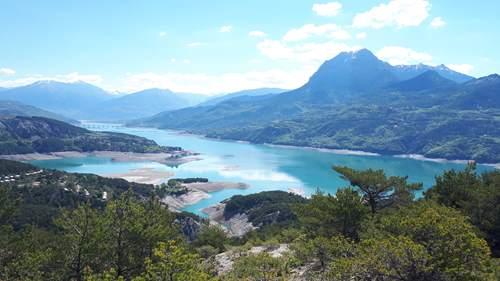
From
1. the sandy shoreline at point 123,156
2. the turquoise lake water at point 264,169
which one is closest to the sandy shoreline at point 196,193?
the turquoise lake water at point 264,169

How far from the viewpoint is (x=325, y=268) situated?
21250mm

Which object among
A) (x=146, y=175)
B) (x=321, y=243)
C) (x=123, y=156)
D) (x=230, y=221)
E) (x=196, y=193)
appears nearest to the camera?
(x=321, y=243)

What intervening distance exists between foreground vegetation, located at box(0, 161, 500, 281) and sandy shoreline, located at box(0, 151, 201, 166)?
13784cm

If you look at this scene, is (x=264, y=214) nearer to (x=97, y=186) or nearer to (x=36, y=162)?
(x=97, y=186)

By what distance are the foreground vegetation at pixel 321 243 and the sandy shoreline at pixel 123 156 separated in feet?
452

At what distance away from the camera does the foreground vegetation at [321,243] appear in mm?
15461

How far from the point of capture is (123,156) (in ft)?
612

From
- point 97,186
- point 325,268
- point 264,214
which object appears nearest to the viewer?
point 325,268

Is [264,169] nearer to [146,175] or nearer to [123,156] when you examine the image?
[146,175]

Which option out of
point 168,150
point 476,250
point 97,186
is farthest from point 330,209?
point 168,150

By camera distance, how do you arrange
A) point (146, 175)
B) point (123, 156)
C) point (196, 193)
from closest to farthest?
point (196, 193)
point (146, 175)
point (123, 156)

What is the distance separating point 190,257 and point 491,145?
204364 mm

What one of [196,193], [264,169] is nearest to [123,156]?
[264,169]

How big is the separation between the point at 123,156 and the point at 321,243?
17533 cm
